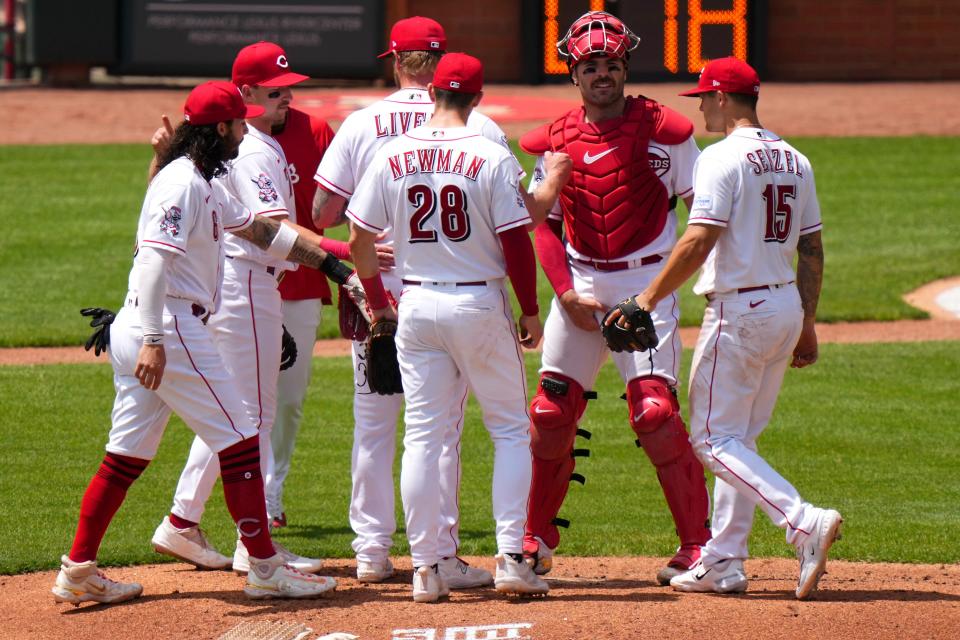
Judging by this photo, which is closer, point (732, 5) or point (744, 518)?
point (744, 518)

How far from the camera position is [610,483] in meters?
8.20

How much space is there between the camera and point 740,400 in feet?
18.2

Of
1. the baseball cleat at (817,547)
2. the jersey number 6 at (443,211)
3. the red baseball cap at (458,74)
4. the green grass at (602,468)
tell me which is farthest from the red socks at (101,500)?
the baseball cleat at (817,547)

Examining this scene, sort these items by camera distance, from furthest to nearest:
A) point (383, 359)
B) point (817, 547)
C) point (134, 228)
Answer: point (134, 228)
point (383, 359)
point (817, 547)

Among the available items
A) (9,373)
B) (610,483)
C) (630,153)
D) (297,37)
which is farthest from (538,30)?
(630,153)

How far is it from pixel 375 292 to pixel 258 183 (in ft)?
2.30

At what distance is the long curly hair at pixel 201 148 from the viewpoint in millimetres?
5535

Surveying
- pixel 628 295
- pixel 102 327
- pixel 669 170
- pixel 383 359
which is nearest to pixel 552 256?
pixel 628 295

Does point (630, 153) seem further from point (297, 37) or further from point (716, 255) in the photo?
point (297, 37)

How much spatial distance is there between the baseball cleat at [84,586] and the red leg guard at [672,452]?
84.5 inches

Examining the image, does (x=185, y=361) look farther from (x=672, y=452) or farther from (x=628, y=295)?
(x=672, y=452)

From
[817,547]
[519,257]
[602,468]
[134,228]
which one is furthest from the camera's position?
[134,228]

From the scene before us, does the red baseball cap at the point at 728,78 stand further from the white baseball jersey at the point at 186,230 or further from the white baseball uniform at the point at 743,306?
the white baseball jersey at the point at 186,230

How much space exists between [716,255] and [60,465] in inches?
177
